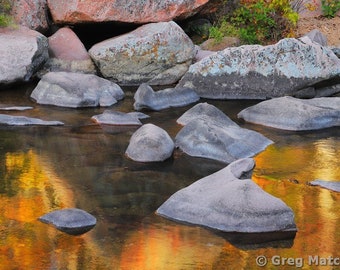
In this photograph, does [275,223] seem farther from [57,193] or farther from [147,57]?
[147,57]

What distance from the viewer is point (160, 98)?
462 inches

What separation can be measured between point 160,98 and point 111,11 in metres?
3.24

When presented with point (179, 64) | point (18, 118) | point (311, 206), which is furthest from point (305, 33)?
point (311, 206)

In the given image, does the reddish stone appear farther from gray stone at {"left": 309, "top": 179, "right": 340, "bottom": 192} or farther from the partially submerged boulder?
gray stone at {"left": 309, "top": 179, "right": 340, "bottom": 192}

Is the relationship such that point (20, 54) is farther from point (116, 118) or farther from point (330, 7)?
point (330, 7)

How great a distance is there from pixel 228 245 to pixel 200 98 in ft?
20.7

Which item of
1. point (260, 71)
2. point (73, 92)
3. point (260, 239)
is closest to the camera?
point (260, 239)

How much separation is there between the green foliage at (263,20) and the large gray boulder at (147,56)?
193cm

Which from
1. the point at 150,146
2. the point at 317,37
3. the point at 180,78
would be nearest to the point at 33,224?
the point at 150,146

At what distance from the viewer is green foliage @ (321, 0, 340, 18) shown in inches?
663

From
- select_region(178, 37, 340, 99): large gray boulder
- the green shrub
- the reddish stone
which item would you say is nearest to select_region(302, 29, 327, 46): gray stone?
select_region(178, 37, 340, 99): large gray boulder

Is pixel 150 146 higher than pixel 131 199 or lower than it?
higher

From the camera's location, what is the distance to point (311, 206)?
7430 millimetres

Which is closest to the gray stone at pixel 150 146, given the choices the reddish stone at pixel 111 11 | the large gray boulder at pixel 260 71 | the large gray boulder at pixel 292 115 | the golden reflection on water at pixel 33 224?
the golden reflection on water at pixel 33 224
